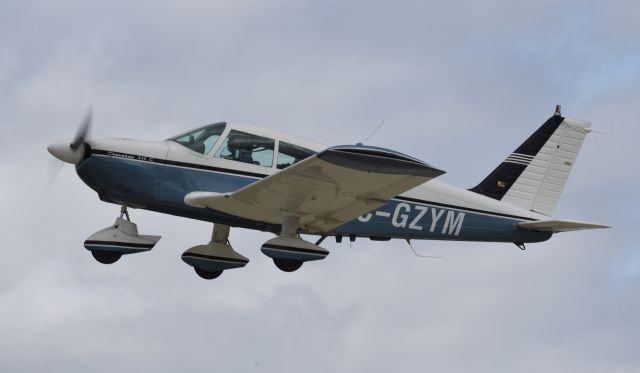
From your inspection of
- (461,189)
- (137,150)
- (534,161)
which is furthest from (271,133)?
(534,161)

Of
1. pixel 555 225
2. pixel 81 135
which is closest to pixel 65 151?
pixel 81 135

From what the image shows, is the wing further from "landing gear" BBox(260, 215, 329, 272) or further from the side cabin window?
the side cabin window

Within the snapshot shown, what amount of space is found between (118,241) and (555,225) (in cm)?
646

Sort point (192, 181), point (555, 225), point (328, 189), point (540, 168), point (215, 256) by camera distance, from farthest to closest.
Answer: point (540, 168), point (215, 256), point (555, 225), point (192, 181), point (328, 189)

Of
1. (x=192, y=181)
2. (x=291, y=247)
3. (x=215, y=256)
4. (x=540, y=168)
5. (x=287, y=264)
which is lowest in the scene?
(x=215, y=256)

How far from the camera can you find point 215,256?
1892 cm

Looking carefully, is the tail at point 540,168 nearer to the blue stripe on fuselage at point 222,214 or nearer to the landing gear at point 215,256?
the blue stripe on fuselage at point 222,214

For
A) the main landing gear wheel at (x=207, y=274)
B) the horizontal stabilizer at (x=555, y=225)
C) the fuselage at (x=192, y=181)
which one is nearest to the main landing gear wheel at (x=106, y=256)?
the fuselage at (x=192, y=181)

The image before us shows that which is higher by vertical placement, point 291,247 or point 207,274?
point 291,247

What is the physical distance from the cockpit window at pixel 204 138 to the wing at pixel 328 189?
0.71m

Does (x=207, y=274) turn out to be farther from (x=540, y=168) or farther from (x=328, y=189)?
(x=540, y=168)

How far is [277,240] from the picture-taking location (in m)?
17.0

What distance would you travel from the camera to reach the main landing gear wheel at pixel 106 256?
57.4ft

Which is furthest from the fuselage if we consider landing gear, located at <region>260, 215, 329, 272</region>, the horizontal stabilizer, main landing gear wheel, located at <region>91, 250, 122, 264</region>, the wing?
the horizontal stabilizer
